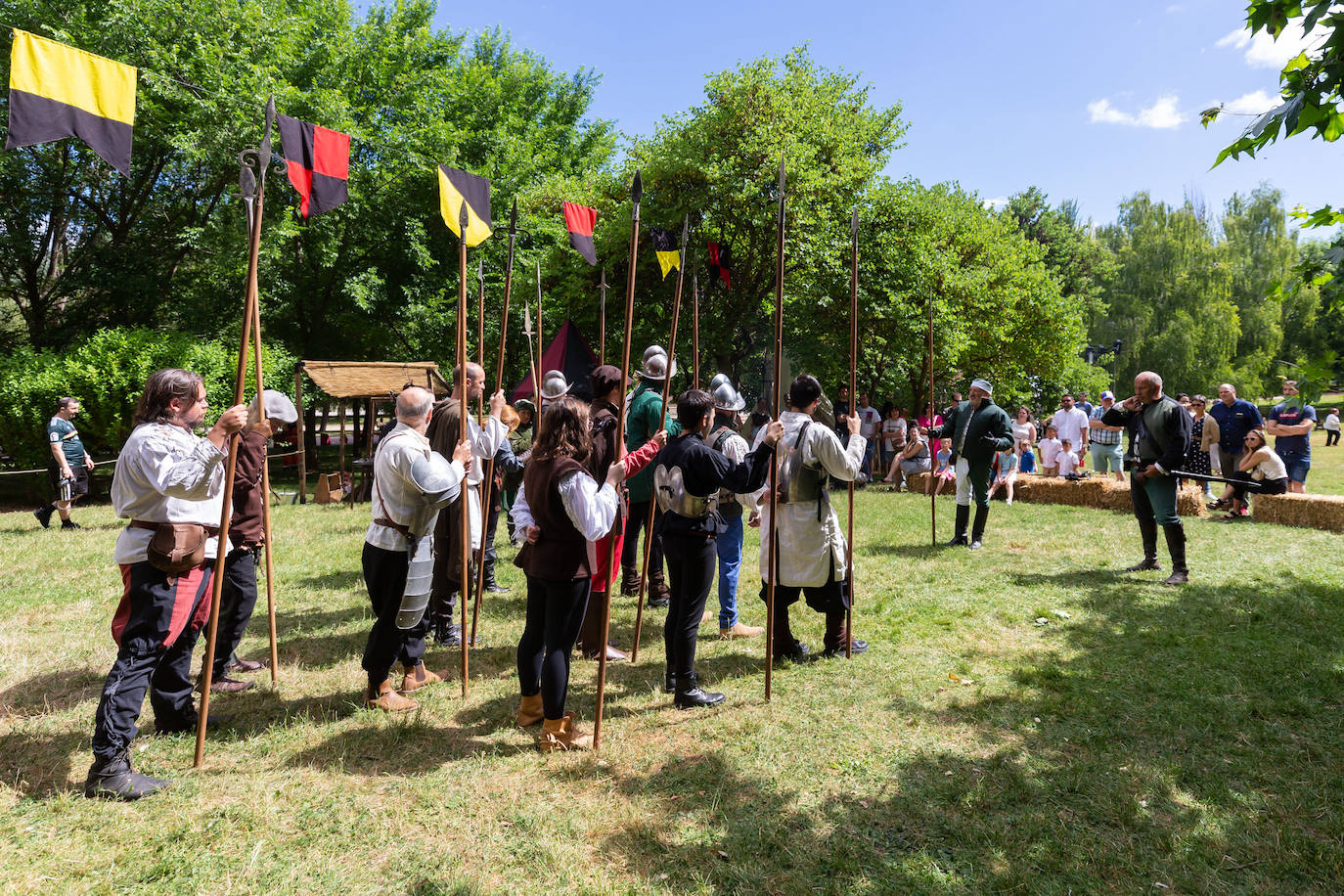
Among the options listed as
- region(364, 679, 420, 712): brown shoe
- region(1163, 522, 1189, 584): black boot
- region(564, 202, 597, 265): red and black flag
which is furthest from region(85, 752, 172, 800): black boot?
region(1163, 522, 1189, 584): black boot

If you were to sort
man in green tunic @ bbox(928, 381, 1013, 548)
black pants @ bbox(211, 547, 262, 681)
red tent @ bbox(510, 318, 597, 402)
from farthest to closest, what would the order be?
red tent @ bbox(510, 318, 597, 402) < man in green tunic @ bbox(928, 381, 1013, 548) < black pants @ bbox(211, 547, 262, 681)

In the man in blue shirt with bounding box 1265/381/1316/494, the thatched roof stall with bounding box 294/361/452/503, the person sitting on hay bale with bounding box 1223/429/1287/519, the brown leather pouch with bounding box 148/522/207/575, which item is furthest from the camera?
the thatched roof stall with bounding box 294/361/452/503

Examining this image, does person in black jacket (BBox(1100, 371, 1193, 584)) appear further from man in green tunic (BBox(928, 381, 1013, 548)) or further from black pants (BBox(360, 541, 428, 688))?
black pants (BBox(360, 541, 428, 688))

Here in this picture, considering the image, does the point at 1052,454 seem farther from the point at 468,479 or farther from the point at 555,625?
the point at 555,625

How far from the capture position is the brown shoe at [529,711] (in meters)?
4.40

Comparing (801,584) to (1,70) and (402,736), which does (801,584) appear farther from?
(1,70)

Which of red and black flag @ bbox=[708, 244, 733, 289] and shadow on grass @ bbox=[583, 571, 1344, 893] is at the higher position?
red and black flag @ bbox=[708, 244, 733, 289]

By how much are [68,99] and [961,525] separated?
9.28 metres

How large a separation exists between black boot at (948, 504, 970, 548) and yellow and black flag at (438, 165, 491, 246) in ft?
22.2

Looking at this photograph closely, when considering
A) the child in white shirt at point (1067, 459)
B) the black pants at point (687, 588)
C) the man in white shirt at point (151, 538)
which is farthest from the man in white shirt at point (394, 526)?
the child in white shirt at point (1067, 459)

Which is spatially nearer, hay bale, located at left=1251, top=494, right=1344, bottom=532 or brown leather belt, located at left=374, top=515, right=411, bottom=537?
brown leather belt, located at left=374, top=515, right=411, bottom=537

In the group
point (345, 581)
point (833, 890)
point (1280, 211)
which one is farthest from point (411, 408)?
point (1280, 211)

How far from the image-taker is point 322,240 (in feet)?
62.6

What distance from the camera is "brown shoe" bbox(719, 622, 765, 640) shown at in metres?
6.10
